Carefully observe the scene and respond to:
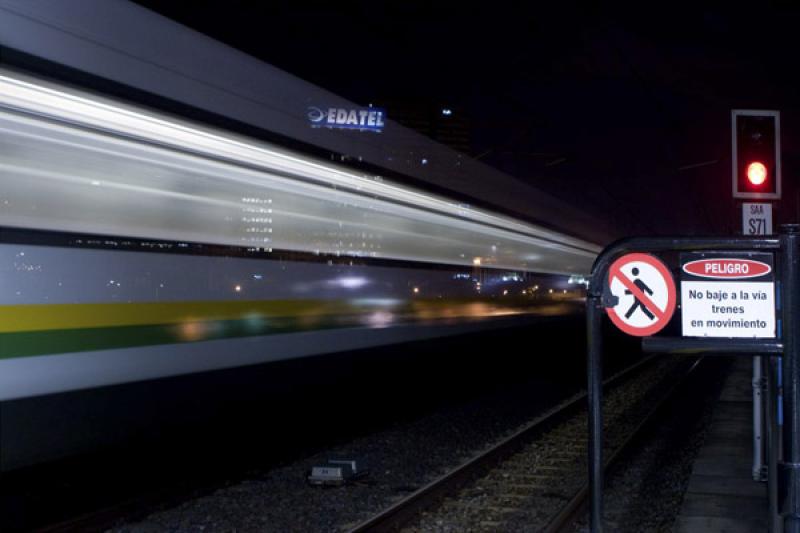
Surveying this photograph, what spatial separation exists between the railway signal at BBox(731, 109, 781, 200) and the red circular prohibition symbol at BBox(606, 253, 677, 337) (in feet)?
9.58

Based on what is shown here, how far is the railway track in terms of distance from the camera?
6633 mm

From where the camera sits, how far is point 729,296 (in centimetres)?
364

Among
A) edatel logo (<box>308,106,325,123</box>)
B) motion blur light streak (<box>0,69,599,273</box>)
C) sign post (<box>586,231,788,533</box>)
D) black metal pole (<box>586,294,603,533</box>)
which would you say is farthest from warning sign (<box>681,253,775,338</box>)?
edatel logo (<box>308,106,325,123</box>)

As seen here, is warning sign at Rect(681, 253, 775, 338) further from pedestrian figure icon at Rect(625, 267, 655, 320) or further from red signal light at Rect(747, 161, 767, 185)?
red signal light at Rect(747, 161, 767, 185)

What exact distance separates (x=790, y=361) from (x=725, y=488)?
14.4 feet

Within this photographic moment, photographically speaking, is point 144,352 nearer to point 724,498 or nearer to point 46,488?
point 46,488

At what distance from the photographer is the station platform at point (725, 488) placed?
636 centimetres

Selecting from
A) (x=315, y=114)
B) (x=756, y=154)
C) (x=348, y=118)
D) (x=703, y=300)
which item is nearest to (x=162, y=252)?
(x=315, y=114)

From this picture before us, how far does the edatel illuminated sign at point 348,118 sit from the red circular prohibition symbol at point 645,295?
13.8 feet

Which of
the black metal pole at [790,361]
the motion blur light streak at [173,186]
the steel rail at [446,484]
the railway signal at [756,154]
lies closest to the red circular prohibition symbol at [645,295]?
the black metal pole at [790,361]

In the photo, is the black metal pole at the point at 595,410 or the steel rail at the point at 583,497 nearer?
the black metal pole at the point at 595,410

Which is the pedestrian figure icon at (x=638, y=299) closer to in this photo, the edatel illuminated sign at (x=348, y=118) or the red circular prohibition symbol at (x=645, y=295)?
the red circular prohibition symbol at (x=645, y=295)

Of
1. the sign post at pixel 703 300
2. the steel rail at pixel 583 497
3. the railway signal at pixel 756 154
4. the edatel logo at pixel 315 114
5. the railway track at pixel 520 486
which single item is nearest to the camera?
the sign post at pixel 703 300

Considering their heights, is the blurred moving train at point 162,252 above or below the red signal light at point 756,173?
below
